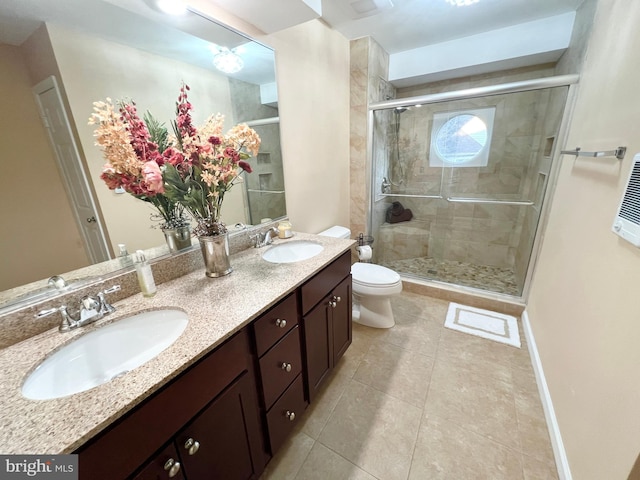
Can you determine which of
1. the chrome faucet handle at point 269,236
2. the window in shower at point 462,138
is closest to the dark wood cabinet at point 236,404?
the chrome faucet handle at point 269,236

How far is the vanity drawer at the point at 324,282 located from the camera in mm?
1170

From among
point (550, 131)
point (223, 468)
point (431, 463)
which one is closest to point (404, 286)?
point (431, 463)

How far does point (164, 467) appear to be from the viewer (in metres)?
0.65

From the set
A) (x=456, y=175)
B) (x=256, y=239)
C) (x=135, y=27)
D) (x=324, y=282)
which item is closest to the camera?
(x=135, y=27)

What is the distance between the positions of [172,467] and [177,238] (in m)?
0.81

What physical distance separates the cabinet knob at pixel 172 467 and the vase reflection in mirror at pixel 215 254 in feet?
2.09

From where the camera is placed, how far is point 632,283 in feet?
2.80

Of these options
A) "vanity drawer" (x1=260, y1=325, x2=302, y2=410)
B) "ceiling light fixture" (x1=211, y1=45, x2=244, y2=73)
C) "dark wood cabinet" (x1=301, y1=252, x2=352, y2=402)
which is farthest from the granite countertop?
"ceiling light fixture" (x1=211, y1=45, x2=244, y2=73)

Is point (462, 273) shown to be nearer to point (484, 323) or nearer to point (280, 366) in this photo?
point (484, 323)

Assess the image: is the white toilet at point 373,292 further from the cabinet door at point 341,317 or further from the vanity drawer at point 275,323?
the vanity drawer at point 275,323

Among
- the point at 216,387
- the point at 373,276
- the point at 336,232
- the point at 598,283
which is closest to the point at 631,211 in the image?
the point at 598,283

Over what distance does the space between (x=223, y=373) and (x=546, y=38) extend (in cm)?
319

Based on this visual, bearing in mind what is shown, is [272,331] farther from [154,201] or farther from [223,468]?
[154,201]

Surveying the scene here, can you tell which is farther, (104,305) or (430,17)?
(430,17)
